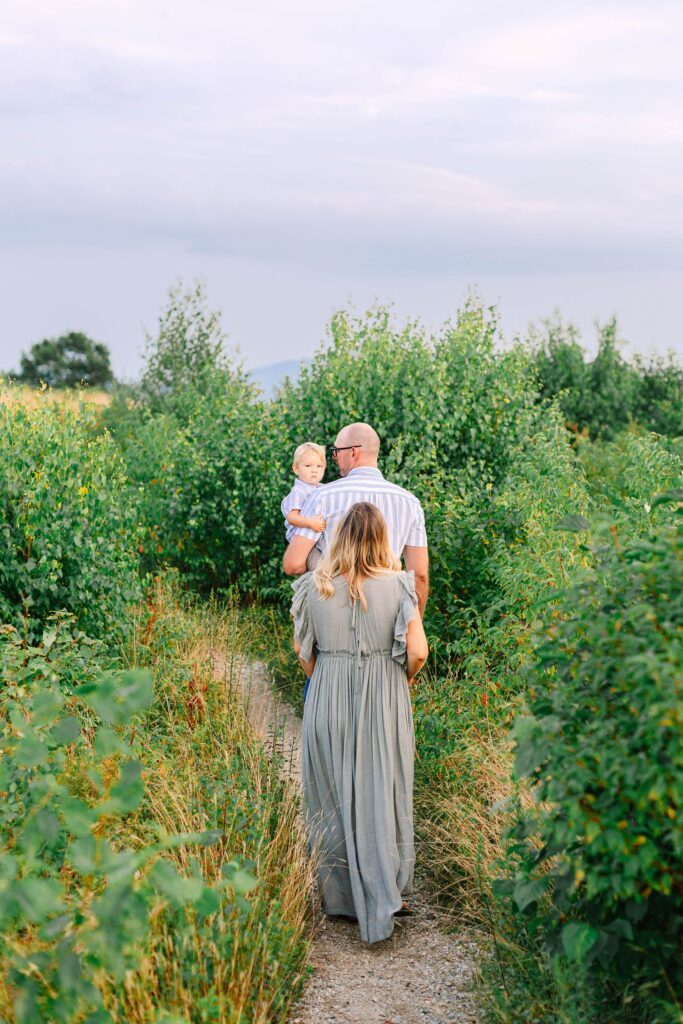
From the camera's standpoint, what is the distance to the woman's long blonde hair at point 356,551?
4.39 m

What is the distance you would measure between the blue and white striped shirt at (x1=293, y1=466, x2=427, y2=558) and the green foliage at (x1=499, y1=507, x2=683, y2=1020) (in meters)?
1.99

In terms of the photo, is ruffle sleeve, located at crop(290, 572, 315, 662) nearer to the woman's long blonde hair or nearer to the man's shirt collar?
the woman's long blonde hair

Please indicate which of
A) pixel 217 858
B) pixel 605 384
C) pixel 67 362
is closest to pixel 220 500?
pixel 217 858

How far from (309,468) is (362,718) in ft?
10.4

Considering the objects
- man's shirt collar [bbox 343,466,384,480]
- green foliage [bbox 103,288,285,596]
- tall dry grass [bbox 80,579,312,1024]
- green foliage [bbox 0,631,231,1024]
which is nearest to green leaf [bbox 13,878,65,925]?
green foliage [bbox 0,631,231,1024]

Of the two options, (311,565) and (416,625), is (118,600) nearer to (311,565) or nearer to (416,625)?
(311,565)

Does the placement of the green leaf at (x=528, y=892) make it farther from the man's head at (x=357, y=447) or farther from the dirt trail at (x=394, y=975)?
the man's head at (x=357, y=447)

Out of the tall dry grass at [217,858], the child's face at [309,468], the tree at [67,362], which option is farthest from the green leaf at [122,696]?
the tree at [67,362]

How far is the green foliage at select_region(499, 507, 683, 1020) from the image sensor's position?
2.67 meters

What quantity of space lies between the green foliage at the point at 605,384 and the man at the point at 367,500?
17.5 meters

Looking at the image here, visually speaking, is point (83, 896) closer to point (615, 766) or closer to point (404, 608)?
point (615, 766)

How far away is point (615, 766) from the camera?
2652 mm

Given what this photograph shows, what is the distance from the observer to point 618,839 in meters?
2.70

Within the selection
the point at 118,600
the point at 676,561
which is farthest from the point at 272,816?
the point at 118,600
